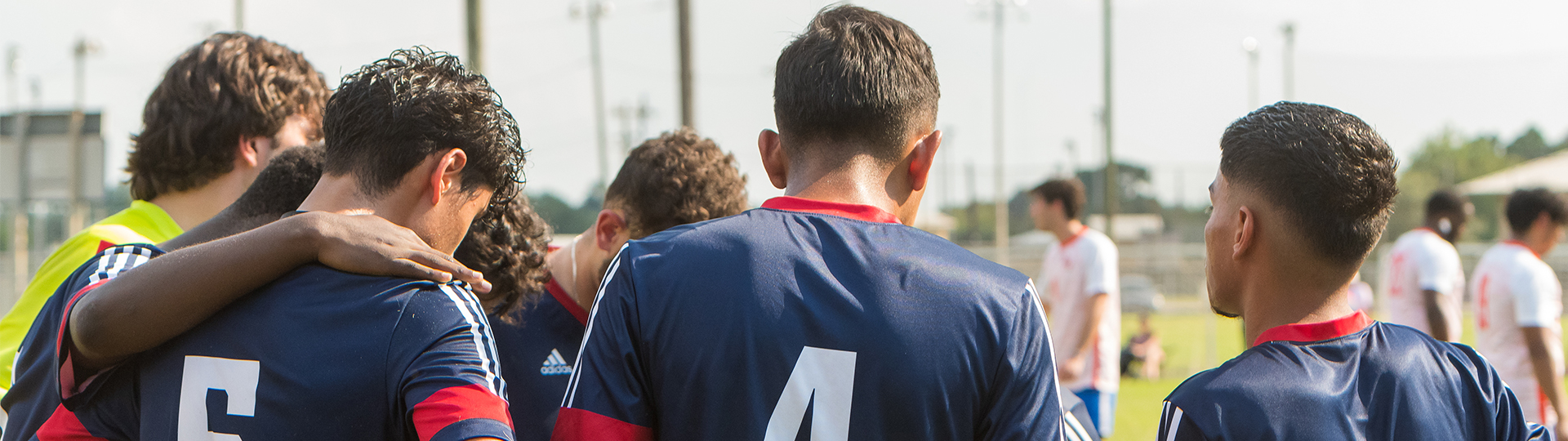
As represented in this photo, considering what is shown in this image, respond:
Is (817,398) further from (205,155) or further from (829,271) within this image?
(205,155)

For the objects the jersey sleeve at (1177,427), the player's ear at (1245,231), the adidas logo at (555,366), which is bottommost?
the adidas logo at (555,366)

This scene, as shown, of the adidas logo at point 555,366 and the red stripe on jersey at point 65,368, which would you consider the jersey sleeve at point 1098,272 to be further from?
the red stripe on jersey at point 65,368

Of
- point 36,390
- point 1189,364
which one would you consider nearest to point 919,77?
point 36,390

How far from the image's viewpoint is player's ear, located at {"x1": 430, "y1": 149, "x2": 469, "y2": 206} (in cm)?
166

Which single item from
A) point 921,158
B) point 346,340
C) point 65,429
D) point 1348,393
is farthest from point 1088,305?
point 65,429

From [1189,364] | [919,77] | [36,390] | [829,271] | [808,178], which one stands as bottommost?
[1189,364]

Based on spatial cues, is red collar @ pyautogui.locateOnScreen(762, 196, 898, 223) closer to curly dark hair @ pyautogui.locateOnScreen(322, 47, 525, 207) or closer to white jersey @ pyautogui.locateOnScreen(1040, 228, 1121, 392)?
curly dark hair @ pyautogui.locateOnScreen(322, 47, 525, 207)

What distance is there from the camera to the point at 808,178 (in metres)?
1.68

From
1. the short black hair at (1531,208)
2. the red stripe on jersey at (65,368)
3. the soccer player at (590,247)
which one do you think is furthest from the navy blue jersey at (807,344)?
the short black hair at (1531,208)

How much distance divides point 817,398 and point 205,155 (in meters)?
2.12

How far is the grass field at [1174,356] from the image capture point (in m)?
10.6

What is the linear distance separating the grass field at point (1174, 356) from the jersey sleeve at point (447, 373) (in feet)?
7.04

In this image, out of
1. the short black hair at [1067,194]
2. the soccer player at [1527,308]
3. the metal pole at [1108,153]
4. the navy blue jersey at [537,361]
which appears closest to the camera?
the navy blue jersey at [537,361]

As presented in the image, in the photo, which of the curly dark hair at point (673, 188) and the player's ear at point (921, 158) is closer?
the player's ear at point (921, 158)
